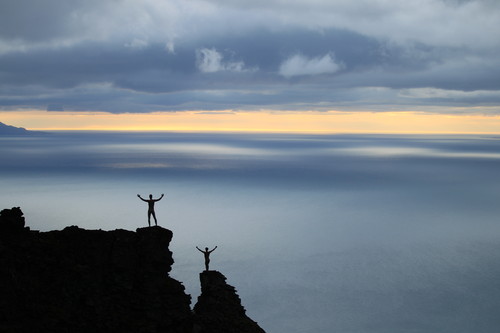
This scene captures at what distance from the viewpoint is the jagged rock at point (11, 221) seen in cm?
1892

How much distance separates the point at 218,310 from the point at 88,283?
8.47 m

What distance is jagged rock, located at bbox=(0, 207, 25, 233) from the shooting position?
62.1 ft

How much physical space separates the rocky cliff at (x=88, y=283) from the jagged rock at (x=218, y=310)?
2.32 ft

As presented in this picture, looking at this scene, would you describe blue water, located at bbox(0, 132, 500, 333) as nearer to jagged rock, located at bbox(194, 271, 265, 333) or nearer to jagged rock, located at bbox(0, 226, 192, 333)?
jagged rock, located at bbox(194, 271, 265, 333)

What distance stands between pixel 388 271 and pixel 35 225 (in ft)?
316

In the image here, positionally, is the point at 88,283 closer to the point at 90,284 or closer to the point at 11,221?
the point at 90,284

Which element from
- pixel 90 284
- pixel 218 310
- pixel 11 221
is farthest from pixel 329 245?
pixel 11 221

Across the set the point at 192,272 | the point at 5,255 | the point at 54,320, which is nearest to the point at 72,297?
the point at 54,320

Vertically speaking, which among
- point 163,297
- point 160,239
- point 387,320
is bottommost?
point 387,320

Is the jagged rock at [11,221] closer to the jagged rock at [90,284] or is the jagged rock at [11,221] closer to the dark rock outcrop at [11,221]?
the dark rock outcrop at [11,221]

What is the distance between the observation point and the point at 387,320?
67.6 m

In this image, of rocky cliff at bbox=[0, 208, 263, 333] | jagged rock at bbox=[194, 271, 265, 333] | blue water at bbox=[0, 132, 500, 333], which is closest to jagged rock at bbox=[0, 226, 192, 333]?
rocky cliff at bbox=[0, 208, 263, 333]

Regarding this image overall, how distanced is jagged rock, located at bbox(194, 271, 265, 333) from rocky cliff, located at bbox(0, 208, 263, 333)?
2.32 feet

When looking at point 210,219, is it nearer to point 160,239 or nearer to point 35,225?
point 35,225
